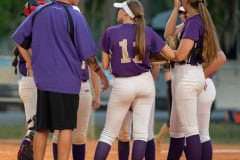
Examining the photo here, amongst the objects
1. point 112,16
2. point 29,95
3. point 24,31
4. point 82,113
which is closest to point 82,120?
point 82,113

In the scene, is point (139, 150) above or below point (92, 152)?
above

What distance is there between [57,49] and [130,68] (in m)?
0.94

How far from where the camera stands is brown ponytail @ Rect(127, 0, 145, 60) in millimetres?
10328

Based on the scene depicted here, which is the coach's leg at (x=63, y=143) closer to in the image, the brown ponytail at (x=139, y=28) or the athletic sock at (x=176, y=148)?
the brown ponytail at (x=139, y=28)

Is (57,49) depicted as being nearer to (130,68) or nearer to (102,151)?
(130,68)

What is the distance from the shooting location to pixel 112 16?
94.9 feet

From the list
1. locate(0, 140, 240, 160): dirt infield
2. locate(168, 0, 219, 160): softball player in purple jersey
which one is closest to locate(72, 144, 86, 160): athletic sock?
locate(168, 0, 219, 160): softball player in purple jersey

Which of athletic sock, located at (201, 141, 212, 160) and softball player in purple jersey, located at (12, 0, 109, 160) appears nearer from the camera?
softball player in purple jersey, located at (12, 0, 109, 160)

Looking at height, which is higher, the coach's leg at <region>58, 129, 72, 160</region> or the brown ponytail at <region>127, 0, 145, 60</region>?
the brown ponytail at <region>127, 0, 145, 60</region>

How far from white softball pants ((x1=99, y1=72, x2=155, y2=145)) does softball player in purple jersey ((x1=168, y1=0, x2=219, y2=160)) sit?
34cm

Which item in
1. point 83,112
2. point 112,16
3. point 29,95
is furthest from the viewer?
point 112,16

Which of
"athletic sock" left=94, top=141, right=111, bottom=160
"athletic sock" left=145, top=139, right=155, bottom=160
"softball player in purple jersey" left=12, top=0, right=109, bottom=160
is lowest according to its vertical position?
"athletic sock" left=145, top=139, right=155, bottom=160

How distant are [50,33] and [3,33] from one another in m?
25.2

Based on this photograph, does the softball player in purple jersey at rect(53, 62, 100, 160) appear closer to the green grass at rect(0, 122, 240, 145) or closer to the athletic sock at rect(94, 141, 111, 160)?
the athletic sock at rect(94, 141, 111, 160)
